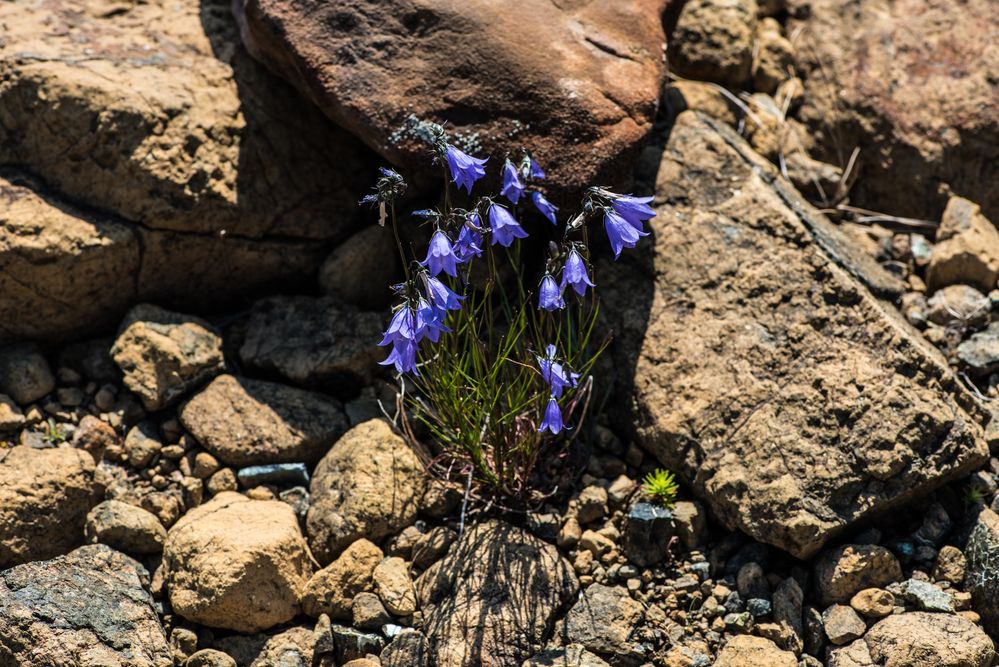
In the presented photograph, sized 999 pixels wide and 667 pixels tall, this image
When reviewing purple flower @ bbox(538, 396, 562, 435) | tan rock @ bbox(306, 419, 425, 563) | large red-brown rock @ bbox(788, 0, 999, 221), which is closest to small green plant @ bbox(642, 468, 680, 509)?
purple flower @ bbox(538, 396, 562, 435)

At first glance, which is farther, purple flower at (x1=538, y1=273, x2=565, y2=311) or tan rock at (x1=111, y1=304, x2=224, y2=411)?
tan rock at (x1=111, y1=304, x2=224, y2=411)

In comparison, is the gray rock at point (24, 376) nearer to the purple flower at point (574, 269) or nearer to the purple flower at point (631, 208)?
the purple flower at point (574, 269)

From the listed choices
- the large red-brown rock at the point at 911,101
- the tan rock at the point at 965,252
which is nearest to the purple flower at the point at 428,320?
the tan rock at the point at 965,252

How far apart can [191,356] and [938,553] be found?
3.41m

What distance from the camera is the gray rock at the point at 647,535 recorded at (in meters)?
4.25

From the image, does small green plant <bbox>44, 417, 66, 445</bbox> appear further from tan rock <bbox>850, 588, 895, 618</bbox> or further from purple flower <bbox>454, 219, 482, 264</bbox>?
tan rock <bbox>850, 588, 895, 618</bbox>

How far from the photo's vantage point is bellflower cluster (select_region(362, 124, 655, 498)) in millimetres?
3729

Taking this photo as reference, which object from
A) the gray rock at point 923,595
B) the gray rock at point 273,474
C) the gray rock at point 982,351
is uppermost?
the gray rock at point 982,351

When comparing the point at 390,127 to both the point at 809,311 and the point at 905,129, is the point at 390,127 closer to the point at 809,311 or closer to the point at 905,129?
the point at 809,311

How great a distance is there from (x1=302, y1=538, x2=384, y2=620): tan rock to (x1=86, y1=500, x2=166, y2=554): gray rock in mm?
708

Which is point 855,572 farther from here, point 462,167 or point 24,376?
point 24,376

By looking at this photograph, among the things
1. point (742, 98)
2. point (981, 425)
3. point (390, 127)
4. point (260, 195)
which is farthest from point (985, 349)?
point (260, 195)

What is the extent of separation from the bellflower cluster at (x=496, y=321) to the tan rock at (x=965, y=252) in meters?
1.81

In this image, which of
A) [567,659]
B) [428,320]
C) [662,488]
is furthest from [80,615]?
[662,488]
